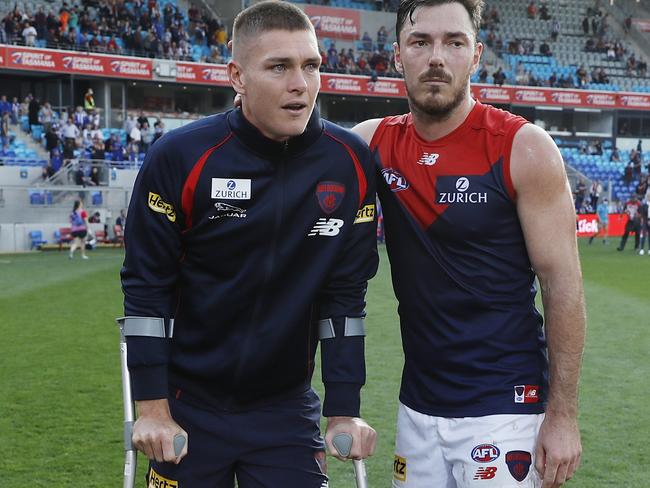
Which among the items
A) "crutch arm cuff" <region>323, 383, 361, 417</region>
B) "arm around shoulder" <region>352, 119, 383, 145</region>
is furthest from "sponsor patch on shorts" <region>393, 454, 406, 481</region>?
"arm around shoulder" <region>352, 119, 383, 145</region>

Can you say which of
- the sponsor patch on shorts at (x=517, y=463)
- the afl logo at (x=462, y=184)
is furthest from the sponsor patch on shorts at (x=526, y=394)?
the afl logo at (x=462, y=184)

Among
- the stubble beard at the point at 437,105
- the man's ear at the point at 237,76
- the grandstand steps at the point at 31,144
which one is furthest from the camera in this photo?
the grandstand steps at the point at 31,144

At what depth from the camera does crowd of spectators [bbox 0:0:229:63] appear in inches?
1243

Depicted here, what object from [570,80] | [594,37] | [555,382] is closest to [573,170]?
[570,80]

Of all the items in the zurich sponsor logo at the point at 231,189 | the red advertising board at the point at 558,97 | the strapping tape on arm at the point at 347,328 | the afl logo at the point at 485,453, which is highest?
the red advertising board at the point at 558,97

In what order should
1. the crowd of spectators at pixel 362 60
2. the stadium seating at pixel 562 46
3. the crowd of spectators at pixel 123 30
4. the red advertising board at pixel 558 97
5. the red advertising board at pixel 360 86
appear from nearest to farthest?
the crowd of spectators at pixel 123 30
the red advertising board at pixel 360 86
the crowd of spectators at pixel 362 60
the red advertising board at pixel 558 97
the stadium seating at pixel 562 46

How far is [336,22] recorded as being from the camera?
44250 mm

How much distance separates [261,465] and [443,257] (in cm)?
99

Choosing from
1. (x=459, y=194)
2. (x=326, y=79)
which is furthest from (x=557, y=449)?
(x=326, y=79)

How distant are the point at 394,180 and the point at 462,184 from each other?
0.92 ft

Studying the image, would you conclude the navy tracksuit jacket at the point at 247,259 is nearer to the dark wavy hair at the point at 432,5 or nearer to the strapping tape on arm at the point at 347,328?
the strapping tape on arm at the point at 347,328

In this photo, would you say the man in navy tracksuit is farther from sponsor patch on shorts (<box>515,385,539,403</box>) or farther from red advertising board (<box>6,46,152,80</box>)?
red advertising board (<box>6,46,152,80</box>)

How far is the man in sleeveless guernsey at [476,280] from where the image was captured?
9.40 feet

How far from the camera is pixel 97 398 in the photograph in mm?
7594
